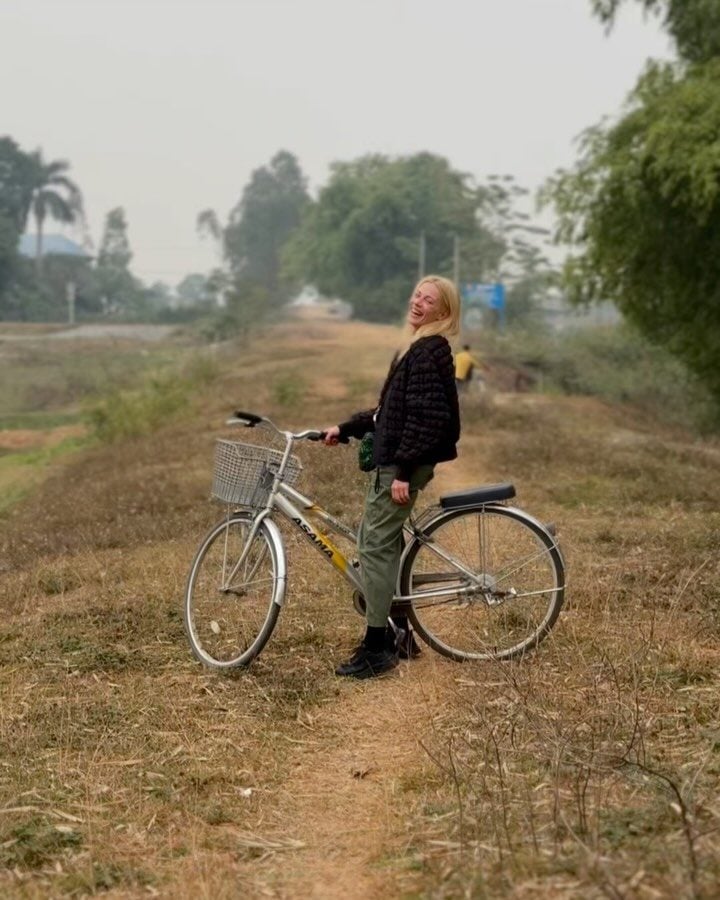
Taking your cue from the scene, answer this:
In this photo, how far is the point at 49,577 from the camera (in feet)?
26.1

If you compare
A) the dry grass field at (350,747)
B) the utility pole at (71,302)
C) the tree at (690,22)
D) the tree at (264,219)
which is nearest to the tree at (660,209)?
the tree at (690,22)

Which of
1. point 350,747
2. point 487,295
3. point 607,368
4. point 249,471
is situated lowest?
point 607,368

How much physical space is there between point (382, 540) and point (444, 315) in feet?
3.37

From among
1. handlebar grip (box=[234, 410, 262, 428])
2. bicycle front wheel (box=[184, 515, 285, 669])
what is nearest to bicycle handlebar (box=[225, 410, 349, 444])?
handlebar grip (box=[234, 410, 262, 428])

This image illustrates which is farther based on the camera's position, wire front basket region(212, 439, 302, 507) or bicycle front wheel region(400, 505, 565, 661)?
wire front basket region(212, 439, 302, 507)

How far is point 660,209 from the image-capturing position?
58.2 feet

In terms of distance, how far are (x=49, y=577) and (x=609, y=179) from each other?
12319mm

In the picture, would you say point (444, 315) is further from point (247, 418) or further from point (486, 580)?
point (486, 580)

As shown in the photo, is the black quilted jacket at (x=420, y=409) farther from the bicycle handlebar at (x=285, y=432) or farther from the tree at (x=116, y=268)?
the tree at (x=116, y=268)

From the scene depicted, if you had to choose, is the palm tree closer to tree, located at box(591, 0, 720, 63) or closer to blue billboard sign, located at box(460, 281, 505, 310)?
blue billboard sign, located at box(460, 281, 505, 310)

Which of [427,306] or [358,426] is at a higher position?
[427,306]

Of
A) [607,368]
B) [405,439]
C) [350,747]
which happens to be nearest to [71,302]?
[607,368]

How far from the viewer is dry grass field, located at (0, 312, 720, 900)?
3.33 metres

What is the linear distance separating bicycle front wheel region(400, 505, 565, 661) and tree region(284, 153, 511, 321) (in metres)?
67.6
